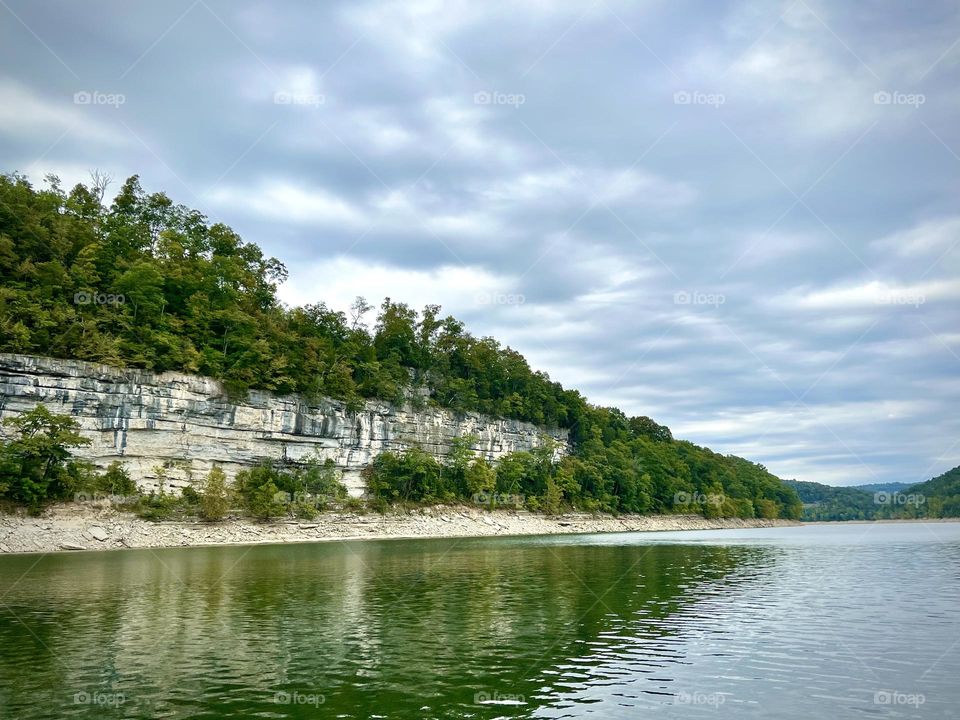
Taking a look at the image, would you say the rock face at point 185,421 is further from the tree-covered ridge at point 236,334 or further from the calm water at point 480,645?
the calm water at point 480,645

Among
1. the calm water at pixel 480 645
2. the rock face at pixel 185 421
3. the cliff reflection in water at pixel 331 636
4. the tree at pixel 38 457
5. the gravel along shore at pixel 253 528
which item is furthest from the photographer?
the rock face at pixel 185 421

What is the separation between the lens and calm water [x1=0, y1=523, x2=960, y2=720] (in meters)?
14.9

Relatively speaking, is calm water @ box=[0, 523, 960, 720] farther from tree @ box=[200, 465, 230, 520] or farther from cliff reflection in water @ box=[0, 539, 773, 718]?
tree @ box=[200, 465, 230, 520]

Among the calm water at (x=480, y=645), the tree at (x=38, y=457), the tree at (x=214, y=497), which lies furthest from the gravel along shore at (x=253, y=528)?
the calm water at (x=480, y=645)

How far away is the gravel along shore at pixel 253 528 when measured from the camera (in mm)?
59594

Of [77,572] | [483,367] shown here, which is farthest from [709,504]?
[77,572]

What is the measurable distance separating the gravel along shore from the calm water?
21823 millimetres

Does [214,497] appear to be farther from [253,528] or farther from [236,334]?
[236,334]

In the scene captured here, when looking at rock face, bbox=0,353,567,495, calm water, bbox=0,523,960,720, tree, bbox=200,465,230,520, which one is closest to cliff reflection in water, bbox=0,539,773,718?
calm water, bbox=0,523,960,720

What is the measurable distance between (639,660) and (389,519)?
260 ft

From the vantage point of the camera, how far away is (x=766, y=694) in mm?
15406

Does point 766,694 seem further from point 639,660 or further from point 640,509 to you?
point 640,509

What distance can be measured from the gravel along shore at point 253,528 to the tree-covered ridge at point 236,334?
16.7 ft

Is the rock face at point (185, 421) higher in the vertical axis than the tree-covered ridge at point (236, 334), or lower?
lower
